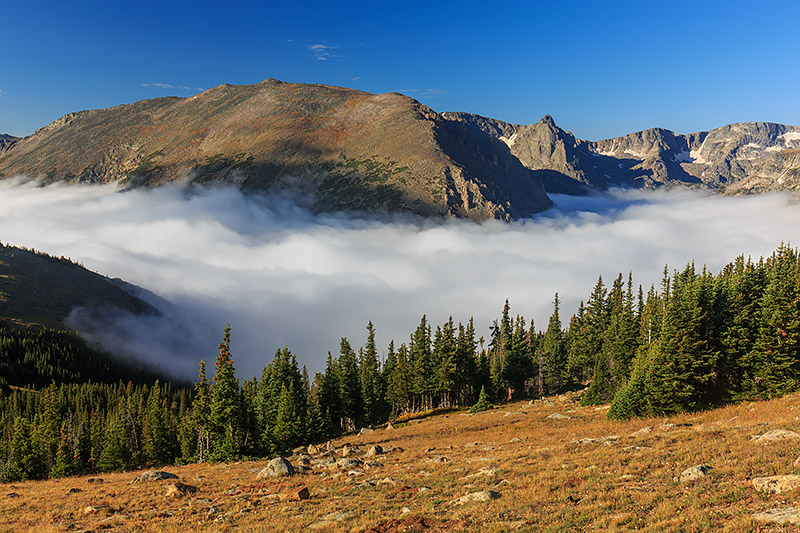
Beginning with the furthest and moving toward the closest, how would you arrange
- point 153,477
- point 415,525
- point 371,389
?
point 371,389 < point 153,477 < point 415,525

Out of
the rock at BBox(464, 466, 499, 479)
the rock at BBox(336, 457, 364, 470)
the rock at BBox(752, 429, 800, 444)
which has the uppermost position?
the rock at BBox(752, 429, 800, 444)

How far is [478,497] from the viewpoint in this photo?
74.4ft

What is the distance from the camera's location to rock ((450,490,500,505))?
22408 millimetres

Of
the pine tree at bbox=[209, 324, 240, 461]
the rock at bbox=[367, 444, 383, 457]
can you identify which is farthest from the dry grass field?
→ the pine tree at bbox=[209, 324, 240, 461]

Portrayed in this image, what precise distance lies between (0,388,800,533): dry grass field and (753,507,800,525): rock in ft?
0.87

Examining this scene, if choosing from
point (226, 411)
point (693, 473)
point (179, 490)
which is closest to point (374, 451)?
point (179, 490)

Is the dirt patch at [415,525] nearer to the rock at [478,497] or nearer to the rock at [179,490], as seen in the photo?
the rock at [478,497]

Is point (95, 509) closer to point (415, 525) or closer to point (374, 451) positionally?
point (415, 525)

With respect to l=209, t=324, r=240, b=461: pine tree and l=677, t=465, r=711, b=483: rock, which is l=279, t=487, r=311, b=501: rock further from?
l=209, t=324, r=240, b=461: pine tree

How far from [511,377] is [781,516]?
9542cm

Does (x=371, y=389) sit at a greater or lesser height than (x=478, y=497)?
lesser

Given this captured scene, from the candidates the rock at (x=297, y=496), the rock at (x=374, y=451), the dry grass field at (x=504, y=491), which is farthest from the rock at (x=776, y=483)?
the rock at (x=374, y=451)

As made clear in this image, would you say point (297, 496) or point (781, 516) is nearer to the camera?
point (781, 516)

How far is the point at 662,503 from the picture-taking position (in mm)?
18047
